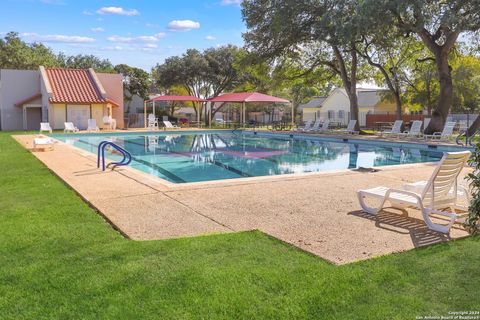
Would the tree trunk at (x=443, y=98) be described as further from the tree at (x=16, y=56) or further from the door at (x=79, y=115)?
the tree at (x=16, y=56)

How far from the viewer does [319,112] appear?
55.6 meters

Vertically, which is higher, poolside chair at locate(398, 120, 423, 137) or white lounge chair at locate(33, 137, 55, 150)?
poolside chair at locate(398, 120, 423, 137)

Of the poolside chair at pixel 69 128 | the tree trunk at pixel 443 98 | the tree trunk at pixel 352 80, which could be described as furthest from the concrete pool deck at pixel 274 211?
the tree trunk at pixel 352 80

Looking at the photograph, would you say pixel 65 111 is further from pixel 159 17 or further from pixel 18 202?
pixel 18 202

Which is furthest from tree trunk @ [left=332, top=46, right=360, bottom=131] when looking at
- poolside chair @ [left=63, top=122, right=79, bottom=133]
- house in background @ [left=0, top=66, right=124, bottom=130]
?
poolside chair @ [left=63, top=122, right=79, bottom=133]

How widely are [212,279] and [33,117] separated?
109 feet

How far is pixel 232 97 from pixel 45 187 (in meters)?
23.7

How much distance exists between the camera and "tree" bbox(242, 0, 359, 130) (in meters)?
22.6

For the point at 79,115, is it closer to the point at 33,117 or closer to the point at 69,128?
the point at 33,117

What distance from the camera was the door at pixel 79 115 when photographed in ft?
102

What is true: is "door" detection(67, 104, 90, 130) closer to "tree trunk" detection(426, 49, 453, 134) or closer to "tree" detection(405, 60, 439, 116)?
"tree trunk" detection(426, 49, 453, 134)

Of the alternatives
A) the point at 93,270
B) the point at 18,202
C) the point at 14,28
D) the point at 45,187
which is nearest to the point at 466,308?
the point at 93,270

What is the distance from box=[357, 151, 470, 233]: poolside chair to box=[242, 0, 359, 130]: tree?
16554 mm

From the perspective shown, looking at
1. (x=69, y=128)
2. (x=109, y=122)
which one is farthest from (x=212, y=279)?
(x=109, y=122)
